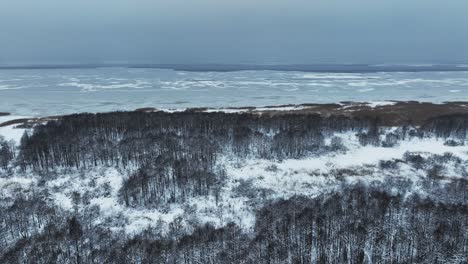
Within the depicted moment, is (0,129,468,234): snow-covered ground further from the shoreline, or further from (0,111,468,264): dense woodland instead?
the shoreline

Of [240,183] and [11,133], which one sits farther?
[11,133]

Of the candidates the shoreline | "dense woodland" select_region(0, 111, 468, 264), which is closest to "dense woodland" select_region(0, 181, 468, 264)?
"dense woodland" select_region(0, 111, 468, 264)

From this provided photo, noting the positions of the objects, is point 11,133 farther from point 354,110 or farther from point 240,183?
point 354,110

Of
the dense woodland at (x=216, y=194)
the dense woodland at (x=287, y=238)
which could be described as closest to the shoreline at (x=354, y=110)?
the dense woodland at (x=216, y=194)

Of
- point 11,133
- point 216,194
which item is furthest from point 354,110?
point 11,133

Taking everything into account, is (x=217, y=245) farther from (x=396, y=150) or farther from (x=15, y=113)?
(x=15, y=113)

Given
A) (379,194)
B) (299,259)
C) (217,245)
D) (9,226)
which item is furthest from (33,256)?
(379,194)

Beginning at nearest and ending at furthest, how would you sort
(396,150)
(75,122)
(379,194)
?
(379,194), (396,150), (75,122)

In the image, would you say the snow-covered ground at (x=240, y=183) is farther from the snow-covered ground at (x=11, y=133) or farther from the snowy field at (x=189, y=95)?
the snowy field at (x=189, y=95)
